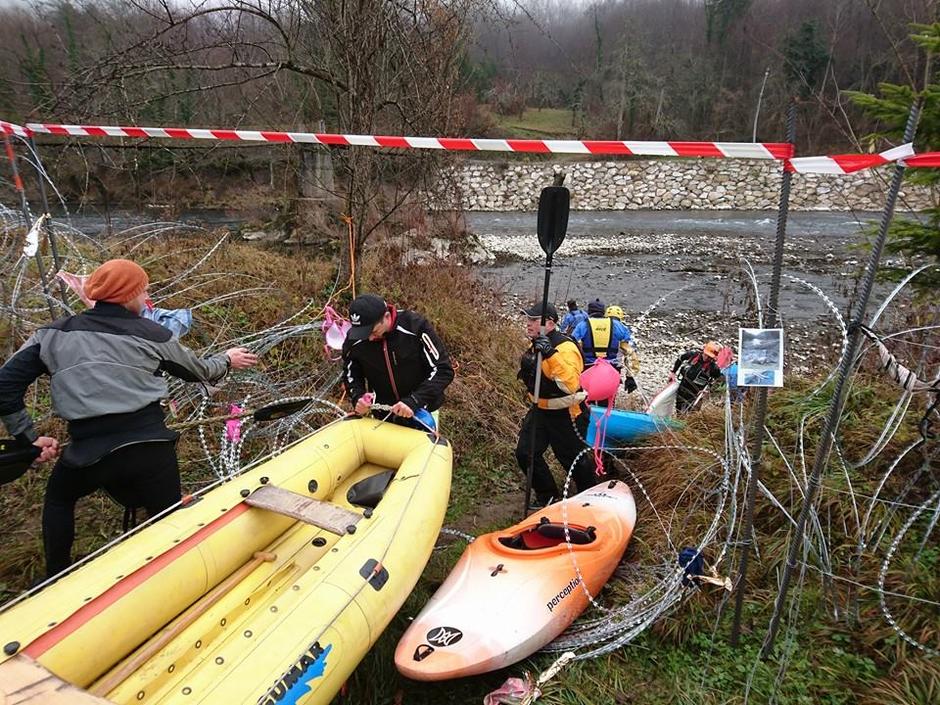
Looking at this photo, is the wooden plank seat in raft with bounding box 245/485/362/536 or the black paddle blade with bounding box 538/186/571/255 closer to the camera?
the wooden plank seat in raft with bounding box 245/485/362/536

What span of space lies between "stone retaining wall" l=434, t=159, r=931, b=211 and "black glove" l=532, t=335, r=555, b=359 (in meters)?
22.7

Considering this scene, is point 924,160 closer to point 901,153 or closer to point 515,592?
point 901,153

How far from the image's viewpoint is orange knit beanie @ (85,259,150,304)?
2740 millimetres

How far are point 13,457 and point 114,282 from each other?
1.07 m

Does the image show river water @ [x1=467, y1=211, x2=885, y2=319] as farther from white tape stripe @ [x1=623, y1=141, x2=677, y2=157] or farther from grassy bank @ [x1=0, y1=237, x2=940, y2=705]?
white tape stripe @ [x1=623, y1=141, x2=677, y2=157]

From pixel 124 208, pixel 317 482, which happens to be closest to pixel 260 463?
pixel 317 482

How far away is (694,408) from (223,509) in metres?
4.62

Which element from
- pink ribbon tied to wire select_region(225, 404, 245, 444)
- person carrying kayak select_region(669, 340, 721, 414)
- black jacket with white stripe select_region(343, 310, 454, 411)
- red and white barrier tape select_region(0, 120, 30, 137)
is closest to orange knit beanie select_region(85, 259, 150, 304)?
black jacket with white stripe select_region(343, 310, 454, 411)

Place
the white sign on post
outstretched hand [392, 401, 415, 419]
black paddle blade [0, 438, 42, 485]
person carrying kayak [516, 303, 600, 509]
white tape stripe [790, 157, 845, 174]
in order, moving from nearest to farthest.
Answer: white tape stripe [790, 157, 845, 174] → the white sign on post → black paddle blade [0, 438, 42, 485] → outstretched hand [392, 401, 415, 419] → person carrying kayak [516, 303, 600, 509]

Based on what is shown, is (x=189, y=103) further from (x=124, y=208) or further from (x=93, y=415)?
(x=124, y=208)

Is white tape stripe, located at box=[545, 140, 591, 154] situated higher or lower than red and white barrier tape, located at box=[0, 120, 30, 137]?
lower

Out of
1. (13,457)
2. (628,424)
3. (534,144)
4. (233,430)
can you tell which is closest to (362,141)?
(534,144)

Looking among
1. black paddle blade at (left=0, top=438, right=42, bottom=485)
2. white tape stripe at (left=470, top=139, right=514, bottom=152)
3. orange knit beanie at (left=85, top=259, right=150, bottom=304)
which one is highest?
white tape stripe at (left=470, top=139, right=514, bottom=152)

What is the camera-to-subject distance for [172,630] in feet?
8.57
